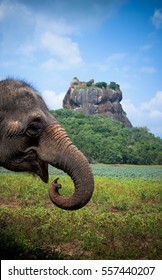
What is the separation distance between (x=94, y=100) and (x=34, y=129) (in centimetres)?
11236

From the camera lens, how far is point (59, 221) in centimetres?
691

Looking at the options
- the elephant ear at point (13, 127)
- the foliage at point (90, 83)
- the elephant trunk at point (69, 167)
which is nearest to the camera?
the elephant trunk at point (69, 167)

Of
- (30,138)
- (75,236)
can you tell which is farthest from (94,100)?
(30,138)

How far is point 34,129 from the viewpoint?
389cm

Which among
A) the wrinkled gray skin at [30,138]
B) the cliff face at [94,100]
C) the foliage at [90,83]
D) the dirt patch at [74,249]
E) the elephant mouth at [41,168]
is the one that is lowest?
the dirt patch at [74,249]

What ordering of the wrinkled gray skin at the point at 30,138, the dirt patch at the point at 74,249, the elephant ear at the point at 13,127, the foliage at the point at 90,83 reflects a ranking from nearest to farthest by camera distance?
1. the wrinkled gray skin at the point at 30,138
2. the elephant ear at the point at 13,127
3. the dirt patch at the point at 74,249
4. the foliage at the point at 90,83

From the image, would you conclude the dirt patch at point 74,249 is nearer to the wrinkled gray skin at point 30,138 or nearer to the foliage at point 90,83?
the wrinkled gray skin at point 30,138

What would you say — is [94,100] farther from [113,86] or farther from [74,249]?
[74,249]

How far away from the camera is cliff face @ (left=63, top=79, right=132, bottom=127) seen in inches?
4540

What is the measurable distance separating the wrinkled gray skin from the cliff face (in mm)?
109984

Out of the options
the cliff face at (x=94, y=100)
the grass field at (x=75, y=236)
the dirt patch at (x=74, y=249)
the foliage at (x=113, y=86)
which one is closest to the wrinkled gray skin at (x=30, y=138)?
the grass field at (x=75, y=236)

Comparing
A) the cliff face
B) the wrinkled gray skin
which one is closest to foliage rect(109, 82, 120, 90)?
the cliff face

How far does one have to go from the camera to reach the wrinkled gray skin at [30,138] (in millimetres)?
3771

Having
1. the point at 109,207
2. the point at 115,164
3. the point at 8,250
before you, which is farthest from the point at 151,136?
the point at 8,250
